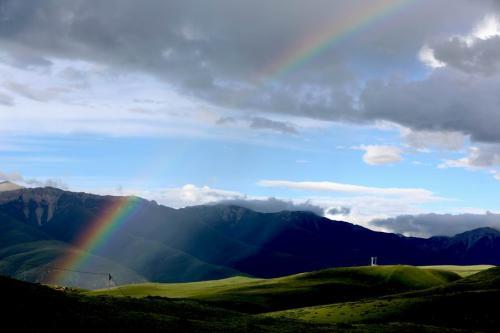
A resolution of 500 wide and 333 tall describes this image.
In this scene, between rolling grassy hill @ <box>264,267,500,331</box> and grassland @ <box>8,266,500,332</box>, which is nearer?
grassland @ <box>8,266,500,332</box>

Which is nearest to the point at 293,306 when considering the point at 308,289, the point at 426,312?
the point at 308,289

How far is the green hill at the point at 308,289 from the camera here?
138 meters

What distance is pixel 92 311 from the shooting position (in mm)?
55469

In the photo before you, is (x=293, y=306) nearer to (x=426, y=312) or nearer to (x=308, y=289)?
(x=308, y=289)

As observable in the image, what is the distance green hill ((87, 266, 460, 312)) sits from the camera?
13800 centimetres

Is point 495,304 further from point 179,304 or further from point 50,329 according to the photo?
point 50,329

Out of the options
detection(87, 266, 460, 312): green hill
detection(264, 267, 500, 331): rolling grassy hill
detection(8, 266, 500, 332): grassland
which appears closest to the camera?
detection(8, 266, 500, 332): grassland

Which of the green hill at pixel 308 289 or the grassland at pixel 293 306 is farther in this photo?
the green hill at pixel 308 289

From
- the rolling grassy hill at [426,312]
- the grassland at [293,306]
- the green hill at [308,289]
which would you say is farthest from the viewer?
the green hill at [308,289]

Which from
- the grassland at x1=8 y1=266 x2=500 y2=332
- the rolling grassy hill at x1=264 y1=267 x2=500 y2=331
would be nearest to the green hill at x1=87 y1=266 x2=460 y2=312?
the grassland at x1=8 y1=266 x2=500 y2=332

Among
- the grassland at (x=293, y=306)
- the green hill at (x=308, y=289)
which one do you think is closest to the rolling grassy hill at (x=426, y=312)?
the grassland at (x=293, y=306)

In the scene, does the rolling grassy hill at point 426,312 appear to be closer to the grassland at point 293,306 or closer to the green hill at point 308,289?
the grassland at point 293,306

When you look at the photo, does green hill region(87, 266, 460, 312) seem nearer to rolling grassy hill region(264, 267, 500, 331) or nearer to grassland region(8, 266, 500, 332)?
grassland region(8, 266, 500, 332)

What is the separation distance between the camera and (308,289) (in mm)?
160125
